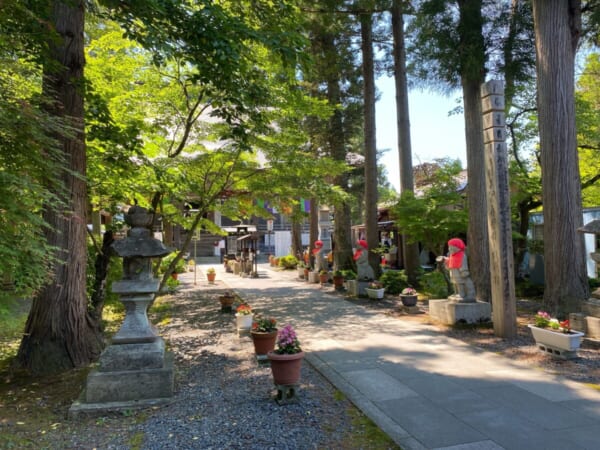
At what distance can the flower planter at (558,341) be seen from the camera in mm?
5820

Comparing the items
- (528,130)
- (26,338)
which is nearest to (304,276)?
(528,130)

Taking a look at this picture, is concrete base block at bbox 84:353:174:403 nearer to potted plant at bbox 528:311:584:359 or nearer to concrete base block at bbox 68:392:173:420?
concrete base block at bbox 68:392:173:420

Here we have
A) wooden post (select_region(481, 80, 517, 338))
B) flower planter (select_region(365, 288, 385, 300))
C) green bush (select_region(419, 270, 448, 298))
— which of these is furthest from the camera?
flower planter (select_region(365, 288, 385, 300))

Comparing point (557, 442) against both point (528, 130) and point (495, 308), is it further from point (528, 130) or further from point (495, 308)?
point (528, 130)

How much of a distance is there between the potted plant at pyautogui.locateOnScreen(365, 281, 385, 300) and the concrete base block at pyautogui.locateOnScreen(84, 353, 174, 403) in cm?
853

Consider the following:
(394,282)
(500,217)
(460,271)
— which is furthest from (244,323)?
(394,282)

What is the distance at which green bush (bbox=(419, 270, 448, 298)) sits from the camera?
36.5 feet

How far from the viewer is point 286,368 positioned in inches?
180

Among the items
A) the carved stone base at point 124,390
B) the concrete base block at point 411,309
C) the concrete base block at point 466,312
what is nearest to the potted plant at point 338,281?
the concrete base block at point 411,309

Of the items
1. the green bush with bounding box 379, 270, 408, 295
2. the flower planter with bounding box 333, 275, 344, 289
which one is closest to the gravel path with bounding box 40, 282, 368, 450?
the green bush with bounding box 379, 270, 408, 295

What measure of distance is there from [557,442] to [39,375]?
21.7 ft

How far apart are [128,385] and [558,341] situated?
19.8ft

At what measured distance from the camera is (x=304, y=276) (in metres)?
20.4

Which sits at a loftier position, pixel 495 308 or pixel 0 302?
pixel 0 302
